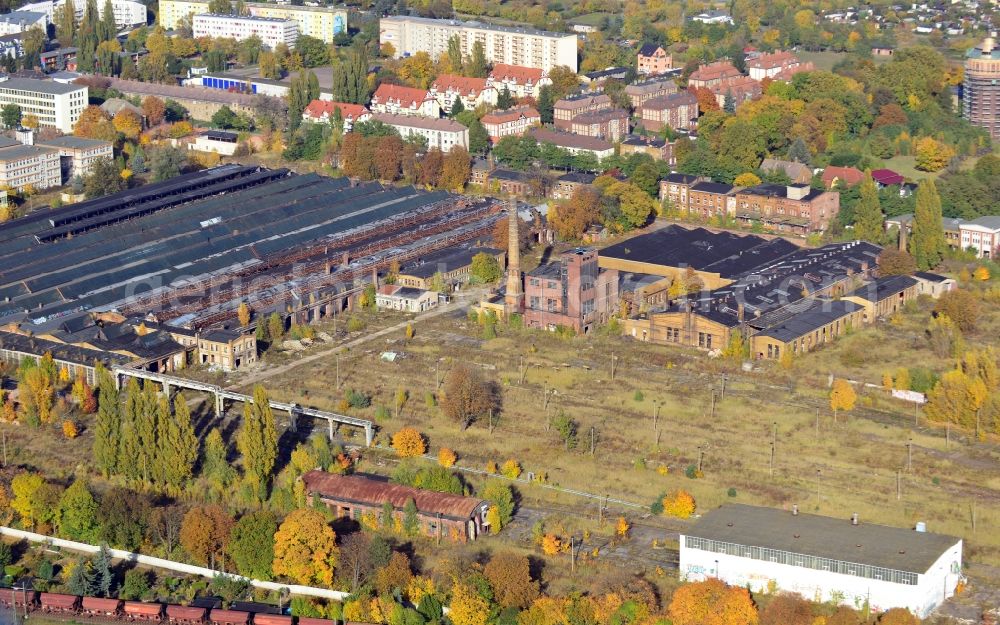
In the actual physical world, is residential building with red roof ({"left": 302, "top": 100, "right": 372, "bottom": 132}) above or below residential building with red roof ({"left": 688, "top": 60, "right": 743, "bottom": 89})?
below

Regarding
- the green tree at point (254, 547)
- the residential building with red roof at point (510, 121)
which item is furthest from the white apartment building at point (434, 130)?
the green tree at point (254, 547)

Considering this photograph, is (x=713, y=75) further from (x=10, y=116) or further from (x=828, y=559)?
(x=828, y=559)

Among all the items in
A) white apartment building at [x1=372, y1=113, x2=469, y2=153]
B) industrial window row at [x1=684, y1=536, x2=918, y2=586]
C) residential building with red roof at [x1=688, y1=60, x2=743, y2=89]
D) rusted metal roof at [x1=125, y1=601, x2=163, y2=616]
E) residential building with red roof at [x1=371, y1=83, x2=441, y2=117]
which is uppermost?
residential building with red roof at [x1=688, y1=60, x2=743, y2=89]

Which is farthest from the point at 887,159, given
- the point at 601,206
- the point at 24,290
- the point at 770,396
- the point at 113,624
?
the point at 113,624

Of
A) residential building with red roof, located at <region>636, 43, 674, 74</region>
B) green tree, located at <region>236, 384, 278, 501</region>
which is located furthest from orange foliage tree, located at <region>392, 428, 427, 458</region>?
residential building with red roof, located at <region>636, 43, 674, 74</region>

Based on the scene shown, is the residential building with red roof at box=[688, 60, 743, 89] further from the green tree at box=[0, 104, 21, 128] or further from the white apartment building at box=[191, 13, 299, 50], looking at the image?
the green tree at box=[0, 104, 21, 128]
